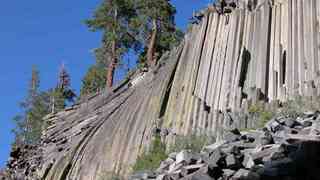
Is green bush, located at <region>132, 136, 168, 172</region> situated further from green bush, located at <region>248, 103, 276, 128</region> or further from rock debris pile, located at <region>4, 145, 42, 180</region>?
rock debris pile, located at <region>4, 145, 42, 180</region>

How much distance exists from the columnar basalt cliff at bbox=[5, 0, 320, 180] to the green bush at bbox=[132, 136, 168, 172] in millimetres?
261

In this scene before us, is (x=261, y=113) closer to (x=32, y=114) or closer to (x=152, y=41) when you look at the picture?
(x=152, y=41)

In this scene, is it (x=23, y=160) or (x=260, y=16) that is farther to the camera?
(x=23, y=160)

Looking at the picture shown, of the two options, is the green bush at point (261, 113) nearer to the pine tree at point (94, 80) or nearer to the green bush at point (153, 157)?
the green bush at point (153, 157)

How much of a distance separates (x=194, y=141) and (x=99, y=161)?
3.29 m

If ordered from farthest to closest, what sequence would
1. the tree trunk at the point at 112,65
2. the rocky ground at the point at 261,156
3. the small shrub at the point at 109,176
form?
the tree trunk at the point at 112,65, the small shrub at the point at 109,176, the rocky ground at the point at 261,156

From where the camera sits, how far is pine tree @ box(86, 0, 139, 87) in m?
33.2

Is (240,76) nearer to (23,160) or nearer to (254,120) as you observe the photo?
(254,120)

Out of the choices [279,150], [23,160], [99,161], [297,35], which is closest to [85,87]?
[23,160]

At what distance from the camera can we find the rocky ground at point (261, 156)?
309 inches

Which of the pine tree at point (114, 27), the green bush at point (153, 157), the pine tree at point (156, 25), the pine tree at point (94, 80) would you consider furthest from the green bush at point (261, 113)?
the pine tree at point (94, 80)

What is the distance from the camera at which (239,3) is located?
42.9 feet

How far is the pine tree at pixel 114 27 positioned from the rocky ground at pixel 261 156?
76.7ft

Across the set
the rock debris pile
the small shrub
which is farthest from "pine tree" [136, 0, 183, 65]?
the small shrub
